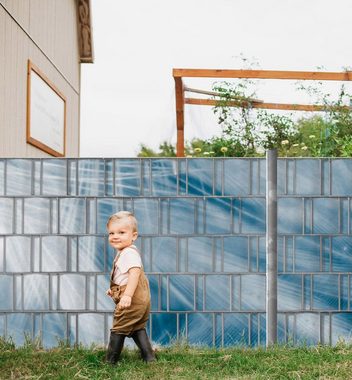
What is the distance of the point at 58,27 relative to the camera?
32.6 ft

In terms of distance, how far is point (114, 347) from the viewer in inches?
158

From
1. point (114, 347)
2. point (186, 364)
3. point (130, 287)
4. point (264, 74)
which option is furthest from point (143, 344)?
point (264, 74)

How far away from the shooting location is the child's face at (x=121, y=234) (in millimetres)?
4062

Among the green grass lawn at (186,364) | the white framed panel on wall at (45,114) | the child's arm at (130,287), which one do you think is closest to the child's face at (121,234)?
the child's arm at (130,287)

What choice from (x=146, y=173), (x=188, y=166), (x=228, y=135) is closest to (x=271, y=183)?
(x=188, y=166)

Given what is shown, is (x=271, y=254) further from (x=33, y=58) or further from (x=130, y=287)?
(x=33, y=58)

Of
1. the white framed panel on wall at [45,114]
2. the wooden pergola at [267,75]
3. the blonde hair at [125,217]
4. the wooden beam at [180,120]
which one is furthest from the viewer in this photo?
the wooden beam at [180,120]

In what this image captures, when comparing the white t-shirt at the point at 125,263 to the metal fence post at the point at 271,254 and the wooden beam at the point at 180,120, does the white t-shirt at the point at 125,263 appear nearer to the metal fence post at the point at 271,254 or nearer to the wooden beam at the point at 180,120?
the metal fence post at the point at 271,254

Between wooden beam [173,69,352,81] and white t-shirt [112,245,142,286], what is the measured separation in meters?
3.87

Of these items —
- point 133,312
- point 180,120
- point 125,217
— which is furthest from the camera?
point 180,120

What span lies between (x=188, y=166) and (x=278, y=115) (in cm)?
284

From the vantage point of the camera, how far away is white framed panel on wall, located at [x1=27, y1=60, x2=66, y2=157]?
7723 mm

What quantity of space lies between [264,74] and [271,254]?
3511 mm

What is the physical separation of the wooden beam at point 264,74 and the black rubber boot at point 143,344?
411 cm
